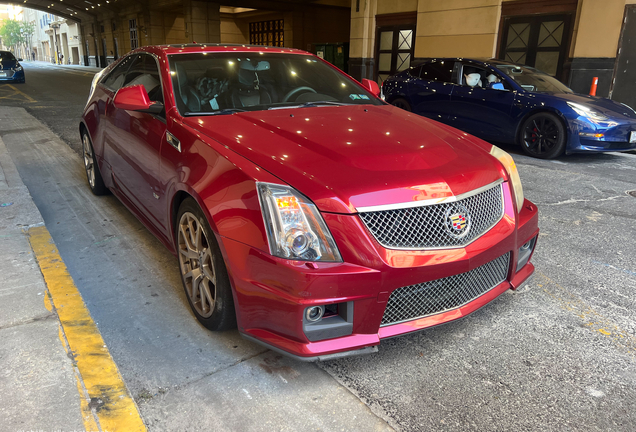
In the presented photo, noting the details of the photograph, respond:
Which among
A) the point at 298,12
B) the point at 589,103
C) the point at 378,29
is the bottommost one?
the point at 589,103

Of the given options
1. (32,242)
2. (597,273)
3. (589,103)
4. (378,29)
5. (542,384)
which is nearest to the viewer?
(542,384)

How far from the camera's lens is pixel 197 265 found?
2.66m

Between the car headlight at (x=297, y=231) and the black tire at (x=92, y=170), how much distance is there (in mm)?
3332

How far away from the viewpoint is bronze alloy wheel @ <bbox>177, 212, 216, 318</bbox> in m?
2.52

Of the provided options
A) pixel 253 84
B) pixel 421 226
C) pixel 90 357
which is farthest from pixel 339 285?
pixel 253 84

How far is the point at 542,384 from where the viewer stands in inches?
88.5

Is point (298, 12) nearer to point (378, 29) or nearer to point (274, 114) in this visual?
point (378, 29)

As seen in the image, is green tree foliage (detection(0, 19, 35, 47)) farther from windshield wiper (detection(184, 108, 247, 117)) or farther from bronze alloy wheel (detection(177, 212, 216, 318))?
bronze alloy wheel (detection(177, 212, 216, 318))

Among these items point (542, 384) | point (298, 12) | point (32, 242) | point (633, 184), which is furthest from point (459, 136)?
point (298, 12)

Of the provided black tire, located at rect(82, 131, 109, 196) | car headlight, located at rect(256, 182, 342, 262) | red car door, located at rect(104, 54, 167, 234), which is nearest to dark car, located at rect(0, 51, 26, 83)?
black tire, located at rect(82, 131, 109, 196)

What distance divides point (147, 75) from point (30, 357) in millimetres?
2189

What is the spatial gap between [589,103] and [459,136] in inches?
214

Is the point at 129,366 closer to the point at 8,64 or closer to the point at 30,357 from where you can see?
the point at 30,357

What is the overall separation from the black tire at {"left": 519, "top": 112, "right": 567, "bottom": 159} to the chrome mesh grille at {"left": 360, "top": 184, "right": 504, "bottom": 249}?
5680mm
